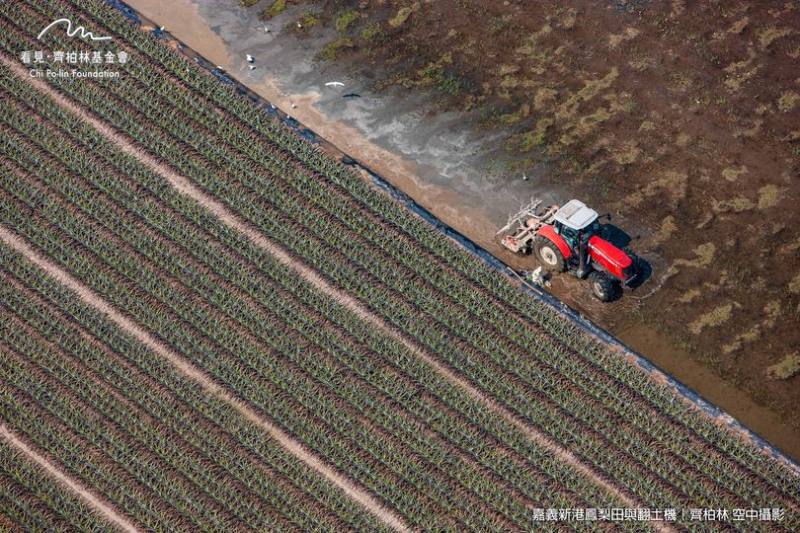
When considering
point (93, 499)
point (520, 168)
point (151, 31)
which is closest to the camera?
point (93, 499)

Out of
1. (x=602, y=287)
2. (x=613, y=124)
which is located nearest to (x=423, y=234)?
(x=602, y=287)

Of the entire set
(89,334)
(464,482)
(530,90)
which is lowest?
(464,482)

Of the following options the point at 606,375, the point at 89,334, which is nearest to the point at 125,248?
the point at 89,334

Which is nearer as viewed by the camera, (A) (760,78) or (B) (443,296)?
(B) (443,296)

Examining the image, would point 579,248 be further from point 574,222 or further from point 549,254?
point 549,254

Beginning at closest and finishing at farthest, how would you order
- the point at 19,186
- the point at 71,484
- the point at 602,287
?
1. the point at 71,484
2. the point at 602,287
3. the point at 19,186

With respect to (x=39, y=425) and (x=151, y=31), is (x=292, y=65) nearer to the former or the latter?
(x=151, y=31)

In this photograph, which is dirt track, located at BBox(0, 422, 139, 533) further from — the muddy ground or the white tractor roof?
the white tractor roof
